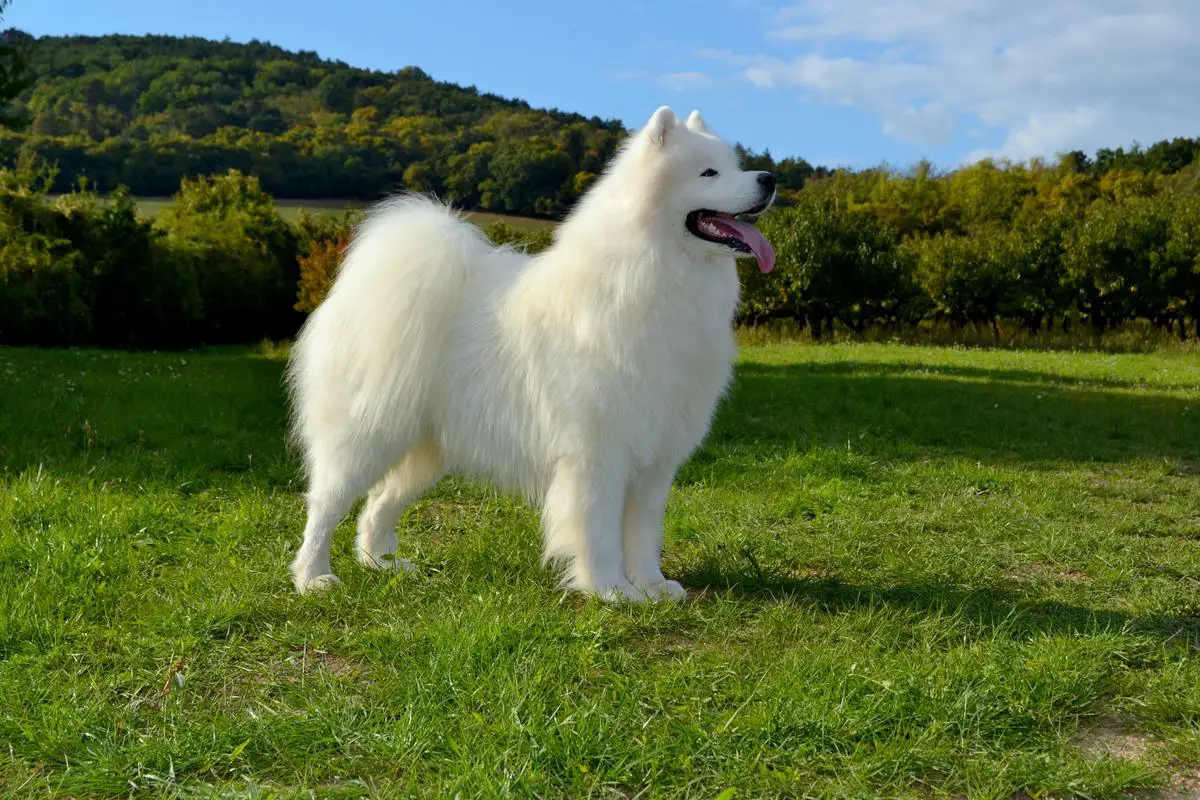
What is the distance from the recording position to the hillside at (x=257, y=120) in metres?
42.1

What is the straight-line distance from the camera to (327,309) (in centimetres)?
423

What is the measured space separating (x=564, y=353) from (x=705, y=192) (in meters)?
0.88

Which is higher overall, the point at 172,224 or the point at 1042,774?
the point at 172,224

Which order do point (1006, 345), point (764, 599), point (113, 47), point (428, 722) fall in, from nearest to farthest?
point (428, 722)
point (764, 599)
point (1006, 345)
point (113, 47)

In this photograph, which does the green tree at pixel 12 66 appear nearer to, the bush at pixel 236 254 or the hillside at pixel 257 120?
the hillside at pixel 257 120

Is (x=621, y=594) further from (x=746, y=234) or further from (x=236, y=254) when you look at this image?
(x=236, y=254)

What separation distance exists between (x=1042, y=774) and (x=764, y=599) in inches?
61.7

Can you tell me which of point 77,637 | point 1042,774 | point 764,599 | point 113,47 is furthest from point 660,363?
point 113,47

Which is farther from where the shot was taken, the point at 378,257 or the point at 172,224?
the point at 172,224

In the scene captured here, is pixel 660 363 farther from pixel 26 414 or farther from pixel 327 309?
pixel 26 414

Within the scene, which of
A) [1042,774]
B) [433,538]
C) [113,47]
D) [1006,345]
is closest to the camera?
[1042,774]

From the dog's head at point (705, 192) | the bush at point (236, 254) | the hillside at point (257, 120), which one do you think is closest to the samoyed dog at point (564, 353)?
the dog's head at point (705, 192)

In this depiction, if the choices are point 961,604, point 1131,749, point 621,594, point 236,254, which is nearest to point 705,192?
point 621,594

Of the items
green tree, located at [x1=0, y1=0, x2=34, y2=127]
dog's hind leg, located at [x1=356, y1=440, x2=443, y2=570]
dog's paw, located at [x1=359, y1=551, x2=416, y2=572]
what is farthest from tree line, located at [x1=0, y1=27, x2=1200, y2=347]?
dog's paw, located at [x1=359, y1=551, x2=416, y2=572]
